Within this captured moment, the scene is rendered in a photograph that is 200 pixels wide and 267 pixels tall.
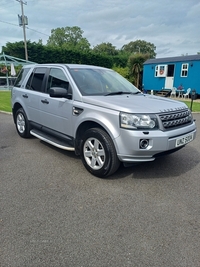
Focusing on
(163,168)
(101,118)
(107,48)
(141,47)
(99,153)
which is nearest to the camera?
(101,118)

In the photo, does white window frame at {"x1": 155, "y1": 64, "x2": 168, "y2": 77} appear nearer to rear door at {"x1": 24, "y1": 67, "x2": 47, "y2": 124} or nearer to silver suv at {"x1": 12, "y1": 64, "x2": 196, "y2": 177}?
silver suv at {"x1": 12, "y1": 64, "x2": 196, "y2": 177}

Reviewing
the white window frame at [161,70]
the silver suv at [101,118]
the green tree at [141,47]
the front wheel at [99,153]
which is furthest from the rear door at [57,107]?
the green tree at [141,47]

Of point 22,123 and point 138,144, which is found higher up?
point 138,144

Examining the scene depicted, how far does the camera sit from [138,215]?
2730 millimetres

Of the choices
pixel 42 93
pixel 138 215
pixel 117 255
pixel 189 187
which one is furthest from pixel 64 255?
pixel 42 93

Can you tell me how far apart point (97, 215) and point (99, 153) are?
1.11 meters

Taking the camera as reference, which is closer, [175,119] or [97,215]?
[97,215]

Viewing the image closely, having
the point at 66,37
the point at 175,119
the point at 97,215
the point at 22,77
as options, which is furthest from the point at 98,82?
the point at 66,37

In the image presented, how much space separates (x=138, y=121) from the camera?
312 cm

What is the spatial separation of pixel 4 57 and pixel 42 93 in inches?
694

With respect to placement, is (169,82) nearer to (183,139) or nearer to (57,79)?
(57,79)

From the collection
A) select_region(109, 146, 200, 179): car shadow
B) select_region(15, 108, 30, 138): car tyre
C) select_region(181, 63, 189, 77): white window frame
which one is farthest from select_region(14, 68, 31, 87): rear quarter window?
select_region(181, 63, 189, 77): white window frame

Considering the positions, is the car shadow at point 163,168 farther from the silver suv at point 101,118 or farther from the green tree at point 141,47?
the green tree at point 141,47

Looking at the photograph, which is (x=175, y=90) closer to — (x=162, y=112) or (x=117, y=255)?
(x=162, y=112)
